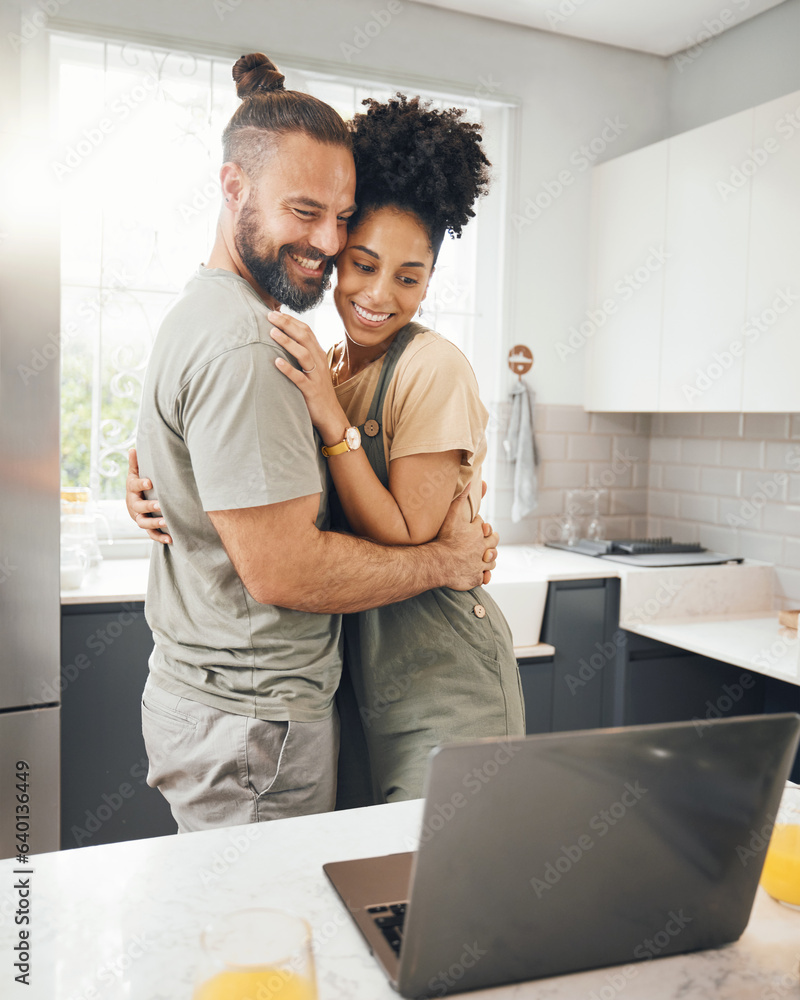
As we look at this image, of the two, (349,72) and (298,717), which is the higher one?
(349,72)

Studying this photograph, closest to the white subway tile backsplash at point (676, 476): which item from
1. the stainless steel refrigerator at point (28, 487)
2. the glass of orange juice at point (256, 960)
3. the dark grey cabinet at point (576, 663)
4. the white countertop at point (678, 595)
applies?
the white countertop at point (678, 595)

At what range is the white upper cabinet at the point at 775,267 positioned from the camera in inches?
98.8

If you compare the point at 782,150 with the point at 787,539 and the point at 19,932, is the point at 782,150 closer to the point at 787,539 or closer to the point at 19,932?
the point at 787,539

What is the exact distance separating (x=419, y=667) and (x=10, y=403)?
1067 mm

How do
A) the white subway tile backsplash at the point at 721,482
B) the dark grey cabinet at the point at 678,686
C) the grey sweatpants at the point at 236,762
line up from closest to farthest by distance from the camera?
the grey sweatpants at the point at 236,762 → the dark grey cabinet at the point at 678,686 → the white subway tile backsplash at the point at 721,482

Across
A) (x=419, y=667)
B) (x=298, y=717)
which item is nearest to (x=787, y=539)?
(x=419, y=667)

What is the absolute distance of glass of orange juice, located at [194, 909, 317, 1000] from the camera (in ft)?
1.73

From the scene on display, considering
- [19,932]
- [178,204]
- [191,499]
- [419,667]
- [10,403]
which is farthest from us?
[178,204]

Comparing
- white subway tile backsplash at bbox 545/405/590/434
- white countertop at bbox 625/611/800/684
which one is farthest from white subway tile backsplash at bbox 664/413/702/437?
white countertop at bbox 625/611/800/684

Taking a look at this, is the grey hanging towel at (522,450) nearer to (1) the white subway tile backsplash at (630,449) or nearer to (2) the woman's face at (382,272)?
(1) the white subway tile backsplash at (630,449)

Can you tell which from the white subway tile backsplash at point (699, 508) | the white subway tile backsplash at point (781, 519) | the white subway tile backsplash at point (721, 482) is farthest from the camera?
the white subway tile backsplash at point (699, 508)

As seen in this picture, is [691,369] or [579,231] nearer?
[691,369]

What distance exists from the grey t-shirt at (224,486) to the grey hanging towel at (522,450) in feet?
6.40

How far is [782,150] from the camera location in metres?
2.54
